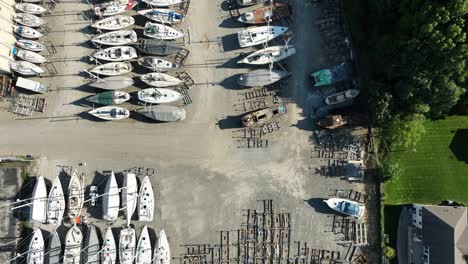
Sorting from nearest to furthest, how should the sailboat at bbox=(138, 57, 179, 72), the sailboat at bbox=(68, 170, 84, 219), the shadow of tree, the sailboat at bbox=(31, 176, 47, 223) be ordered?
1. the sailboat at bbox=(31, 176, 47, 223)
2. the sailboat at bbox=(68, 170, 84, 219)
3. the shadow of tree
4. the sailboat at bbox=(138, 57, 179, 72)

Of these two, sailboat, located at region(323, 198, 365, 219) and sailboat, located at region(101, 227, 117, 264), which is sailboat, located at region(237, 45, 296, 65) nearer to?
sailboat, located at region(323, 198, 365, 219)

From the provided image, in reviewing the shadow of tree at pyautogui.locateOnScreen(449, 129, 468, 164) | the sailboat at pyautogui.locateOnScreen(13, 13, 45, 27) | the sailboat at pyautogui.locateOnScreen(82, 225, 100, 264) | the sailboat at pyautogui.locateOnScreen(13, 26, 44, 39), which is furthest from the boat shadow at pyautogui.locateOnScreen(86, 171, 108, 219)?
the shadow of tree at pyautogui.locateOnScreen(449, 129, 468, 164)

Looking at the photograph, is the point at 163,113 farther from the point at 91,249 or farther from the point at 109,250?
the point at 91,249

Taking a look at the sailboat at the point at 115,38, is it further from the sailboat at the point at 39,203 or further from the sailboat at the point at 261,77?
the sailboat at the point at 39,203

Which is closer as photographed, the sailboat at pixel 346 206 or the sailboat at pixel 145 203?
the sailboat at pixel 346 206

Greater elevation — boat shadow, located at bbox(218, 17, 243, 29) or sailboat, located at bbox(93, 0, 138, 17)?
sailboat, located at bbox(93, 0, 138, 17)

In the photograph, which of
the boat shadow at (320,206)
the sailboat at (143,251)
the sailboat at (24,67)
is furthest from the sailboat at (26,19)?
the boat shadow at (320,206)
